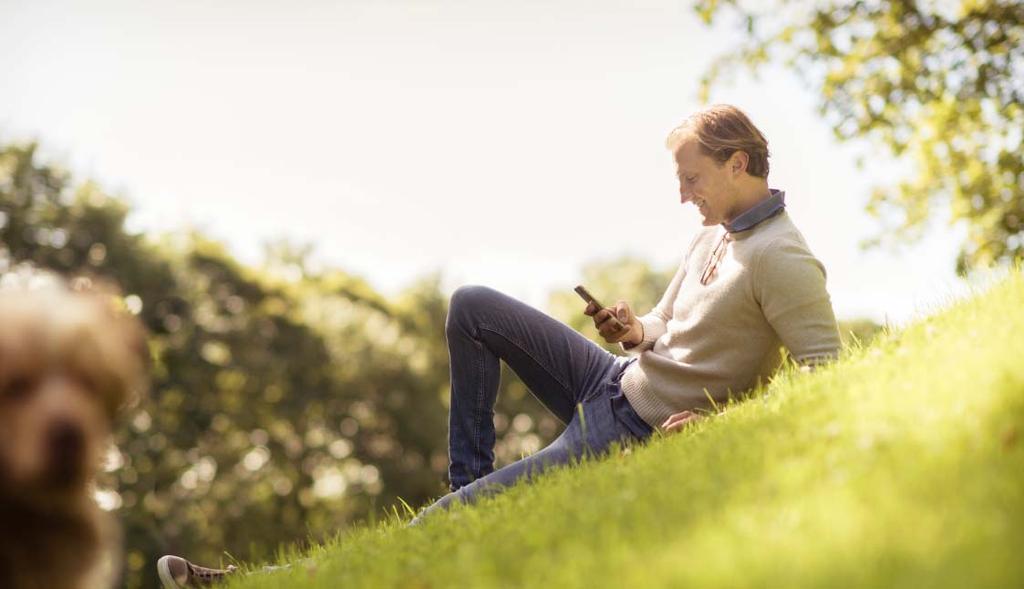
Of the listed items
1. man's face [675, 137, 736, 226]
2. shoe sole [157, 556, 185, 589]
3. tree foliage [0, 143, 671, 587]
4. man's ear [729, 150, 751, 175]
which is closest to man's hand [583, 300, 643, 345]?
man's face [675, 137, 736, 226]

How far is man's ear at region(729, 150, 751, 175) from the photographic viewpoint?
242 inches

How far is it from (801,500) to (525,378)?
11.8 ft

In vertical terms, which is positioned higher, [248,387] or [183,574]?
[183,574]

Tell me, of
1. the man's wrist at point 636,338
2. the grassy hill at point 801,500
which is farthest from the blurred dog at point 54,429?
the man's wrist at point 636,338

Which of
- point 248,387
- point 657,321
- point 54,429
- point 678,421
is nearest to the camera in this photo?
point 54,429

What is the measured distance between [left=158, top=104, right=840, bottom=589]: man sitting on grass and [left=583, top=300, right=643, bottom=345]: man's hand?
0.4 inches

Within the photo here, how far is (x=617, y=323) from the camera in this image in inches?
248

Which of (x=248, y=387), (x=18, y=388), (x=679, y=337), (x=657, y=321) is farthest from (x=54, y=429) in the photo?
(x=248, y=387)

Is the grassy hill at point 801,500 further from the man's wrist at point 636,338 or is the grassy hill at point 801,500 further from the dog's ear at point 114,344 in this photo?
the dog's ear at point 114,344

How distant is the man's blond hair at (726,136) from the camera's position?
6.15 m

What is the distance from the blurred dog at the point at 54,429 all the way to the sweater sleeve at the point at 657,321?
3770mm

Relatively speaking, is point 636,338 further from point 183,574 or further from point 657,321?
point 183,574

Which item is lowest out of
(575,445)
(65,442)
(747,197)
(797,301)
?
(575,445)

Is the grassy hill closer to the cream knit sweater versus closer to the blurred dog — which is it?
the cream knit sweater
